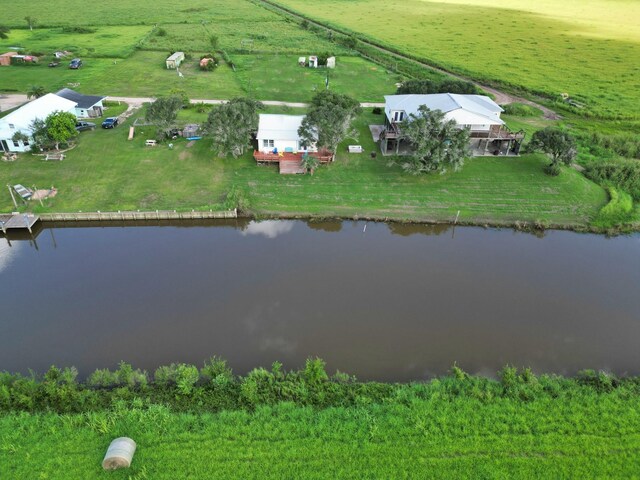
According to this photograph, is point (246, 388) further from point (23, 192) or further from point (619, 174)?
point (619, 174)

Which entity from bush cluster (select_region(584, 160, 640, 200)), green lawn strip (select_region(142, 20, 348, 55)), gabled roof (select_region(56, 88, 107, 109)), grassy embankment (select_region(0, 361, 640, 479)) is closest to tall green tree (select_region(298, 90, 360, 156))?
grassy embankment (select_region(0, 361, 640, 479))

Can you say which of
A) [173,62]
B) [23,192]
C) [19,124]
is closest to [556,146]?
[23,192]

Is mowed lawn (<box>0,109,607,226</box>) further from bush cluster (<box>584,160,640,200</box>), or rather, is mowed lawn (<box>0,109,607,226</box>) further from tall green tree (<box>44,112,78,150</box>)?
tall green tree (<box>44,112,78,150</box>)

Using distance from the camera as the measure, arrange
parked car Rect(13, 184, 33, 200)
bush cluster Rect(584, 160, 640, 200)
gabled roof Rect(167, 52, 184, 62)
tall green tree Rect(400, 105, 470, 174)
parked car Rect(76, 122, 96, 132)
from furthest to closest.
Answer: gabled roof Rect(167, 52, 184, 62)
parked car Rect(76, 122, 96, 132)
bush cluster Rect(584, 160, 640, 200)
tall green tree Rect(400, 105, 470, 174)
parked car Rect(13, 184, 33, 200)

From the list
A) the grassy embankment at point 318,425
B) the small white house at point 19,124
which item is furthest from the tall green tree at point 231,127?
the grassy embankment at point 318,425

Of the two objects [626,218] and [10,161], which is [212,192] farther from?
[626,218]

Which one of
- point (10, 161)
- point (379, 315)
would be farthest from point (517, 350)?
point (10, 161)
